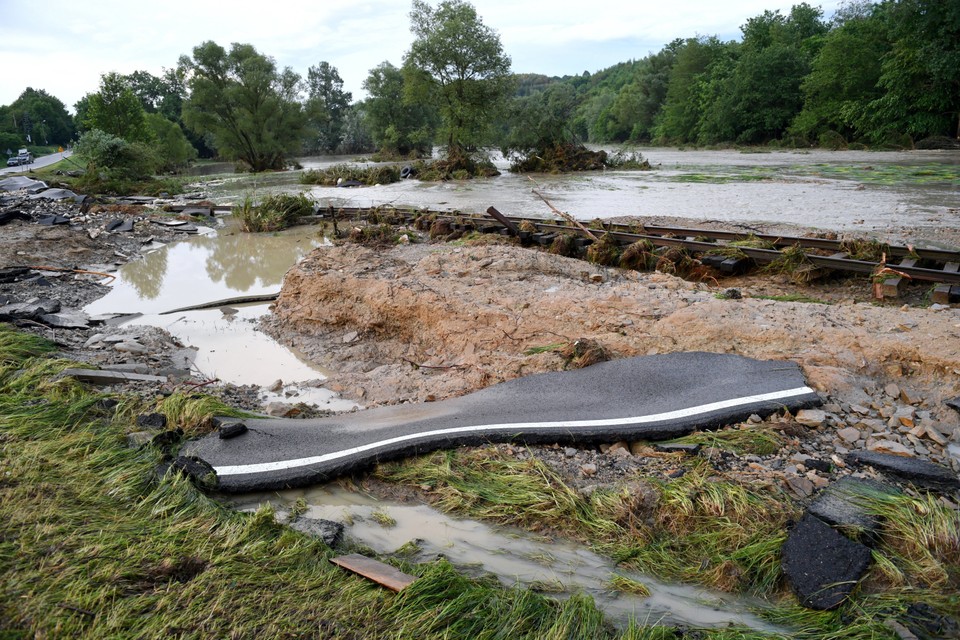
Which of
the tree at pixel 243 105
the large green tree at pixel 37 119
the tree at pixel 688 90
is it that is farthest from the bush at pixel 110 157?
the large green tree at pixel 37 119

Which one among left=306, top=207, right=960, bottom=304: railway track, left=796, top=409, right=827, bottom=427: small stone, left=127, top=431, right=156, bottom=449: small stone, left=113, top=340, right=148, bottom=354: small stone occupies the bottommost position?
left=113, top=340, right=148, bottom=354: small stone

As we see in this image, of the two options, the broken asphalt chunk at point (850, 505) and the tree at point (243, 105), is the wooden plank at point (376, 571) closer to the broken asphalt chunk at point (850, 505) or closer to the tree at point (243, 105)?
the broken asphalt chunk at point (850, 505)

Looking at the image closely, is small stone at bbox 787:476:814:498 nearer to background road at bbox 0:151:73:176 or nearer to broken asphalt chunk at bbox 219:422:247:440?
broken asphalt chunk at bbox 219:422:247:440

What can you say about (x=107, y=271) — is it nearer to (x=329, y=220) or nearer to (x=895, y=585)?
(x=329, y=220)

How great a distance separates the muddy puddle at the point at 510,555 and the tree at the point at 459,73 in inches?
1405

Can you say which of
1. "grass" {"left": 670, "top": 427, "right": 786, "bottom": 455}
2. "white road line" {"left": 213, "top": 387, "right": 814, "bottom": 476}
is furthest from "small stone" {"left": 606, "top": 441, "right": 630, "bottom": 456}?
"grass" {"left": 670, "top": 427, "right": 786, "bottom": 455}

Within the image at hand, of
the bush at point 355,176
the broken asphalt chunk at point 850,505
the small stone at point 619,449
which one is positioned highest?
the bush at point 355,176

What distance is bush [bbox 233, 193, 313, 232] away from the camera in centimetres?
1658

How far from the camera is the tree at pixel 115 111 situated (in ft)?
143

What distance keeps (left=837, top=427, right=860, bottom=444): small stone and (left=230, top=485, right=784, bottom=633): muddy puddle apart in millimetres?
1499

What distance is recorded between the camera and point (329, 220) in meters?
17.1

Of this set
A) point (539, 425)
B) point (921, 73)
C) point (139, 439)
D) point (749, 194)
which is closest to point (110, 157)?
point (749, 194)

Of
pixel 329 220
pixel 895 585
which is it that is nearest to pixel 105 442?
pixel 895 585

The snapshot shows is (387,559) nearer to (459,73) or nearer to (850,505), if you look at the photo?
(850,505)
